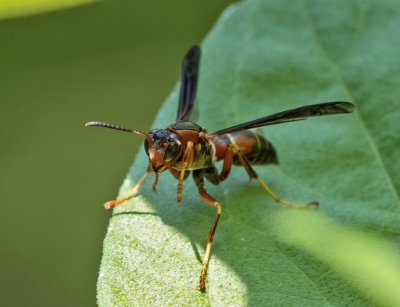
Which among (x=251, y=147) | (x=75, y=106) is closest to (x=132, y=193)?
(x=251, y=147)

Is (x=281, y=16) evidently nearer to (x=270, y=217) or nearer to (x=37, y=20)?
(x=270, y=217)

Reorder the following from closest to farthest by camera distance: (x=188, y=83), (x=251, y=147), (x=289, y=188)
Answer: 1. (x=289, y=188)
2. (x=251, y=147)
3. (x=188, y=83)

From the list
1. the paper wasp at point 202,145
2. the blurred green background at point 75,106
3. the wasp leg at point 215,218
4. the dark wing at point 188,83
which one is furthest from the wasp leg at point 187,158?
the blurred green background at point 75,106

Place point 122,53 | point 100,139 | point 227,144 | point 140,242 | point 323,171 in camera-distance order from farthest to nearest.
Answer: point 122,53 < point 100,139 < point 227,144 < point 323,171 < point 140,242

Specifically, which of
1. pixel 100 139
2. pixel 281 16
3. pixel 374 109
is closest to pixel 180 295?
pixel 374 109

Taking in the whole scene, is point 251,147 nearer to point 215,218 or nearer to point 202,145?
point 202,145

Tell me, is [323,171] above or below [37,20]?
below
